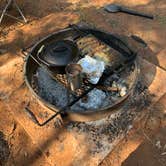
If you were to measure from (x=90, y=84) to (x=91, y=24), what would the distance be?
1.98m

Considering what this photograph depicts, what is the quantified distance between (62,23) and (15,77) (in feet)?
5.50

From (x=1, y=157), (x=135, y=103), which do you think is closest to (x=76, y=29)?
(x=135, y=103)

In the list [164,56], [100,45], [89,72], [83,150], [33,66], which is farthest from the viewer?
[164,56]

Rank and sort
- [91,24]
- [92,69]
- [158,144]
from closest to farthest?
[92,69] → [158,144] → [91,24]

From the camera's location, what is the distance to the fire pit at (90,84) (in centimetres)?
271

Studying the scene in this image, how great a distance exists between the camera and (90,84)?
2.83 m

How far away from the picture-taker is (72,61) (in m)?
2.73

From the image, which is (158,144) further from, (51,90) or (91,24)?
(91,24)

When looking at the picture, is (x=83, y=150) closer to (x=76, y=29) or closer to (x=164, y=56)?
(x=76, y=29)

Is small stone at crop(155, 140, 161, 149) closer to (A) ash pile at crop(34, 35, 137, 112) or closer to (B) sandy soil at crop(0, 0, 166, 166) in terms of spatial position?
(B) sandy soil at crop(0, 0, 166, 166)

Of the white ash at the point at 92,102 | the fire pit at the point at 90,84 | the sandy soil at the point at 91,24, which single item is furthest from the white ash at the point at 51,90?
the sandy soil at the point at 91,24

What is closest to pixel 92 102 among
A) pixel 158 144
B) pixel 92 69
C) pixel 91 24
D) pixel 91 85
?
pixel 91 85

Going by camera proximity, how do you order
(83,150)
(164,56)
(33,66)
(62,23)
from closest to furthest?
(83,150), (33,66), (164,56), (62,23)

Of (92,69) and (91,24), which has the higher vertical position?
(92,69)
